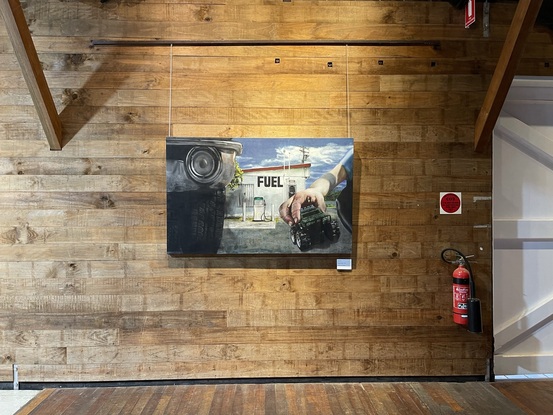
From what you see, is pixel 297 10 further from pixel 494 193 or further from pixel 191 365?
pixel 191 365

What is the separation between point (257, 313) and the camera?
3.25m

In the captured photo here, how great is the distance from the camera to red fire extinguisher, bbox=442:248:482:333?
10.1 feet

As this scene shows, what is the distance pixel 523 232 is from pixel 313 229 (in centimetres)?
190

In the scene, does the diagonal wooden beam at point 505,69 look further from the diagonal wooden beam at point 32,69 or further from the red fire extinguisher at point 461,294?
the diagonal wooden beam at point 32,69

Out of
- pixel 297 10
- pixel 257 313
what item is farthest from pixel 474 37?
pixel 257 313

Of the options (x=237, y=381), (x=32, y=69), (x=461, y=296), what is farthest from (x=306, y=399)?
(x=32, y=69)

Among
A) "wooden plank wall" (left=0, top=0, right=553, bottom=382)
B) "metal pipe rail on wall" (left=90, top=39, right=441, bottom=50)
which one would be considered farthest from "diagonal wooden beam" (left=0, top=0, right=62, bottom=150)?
"metal pipe rail on wall" (left=90, top=39, right=441, bottom=50)

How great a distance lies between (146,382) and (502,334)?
9.98 ft

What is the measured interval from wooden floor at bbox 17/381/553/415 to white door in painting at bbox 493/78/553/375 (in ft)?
1.11

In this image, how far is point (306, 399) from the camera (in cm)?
299

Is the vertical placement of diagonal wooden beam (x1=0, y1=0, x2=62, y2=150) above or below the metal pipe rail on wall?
below

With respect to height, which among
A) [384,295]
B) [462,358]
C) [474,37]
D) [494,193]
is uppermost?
[474,37]

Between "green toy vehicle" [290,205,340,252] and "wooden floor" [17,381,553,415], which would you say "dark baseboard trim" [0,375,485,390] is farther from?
"green toy vehicle" [290,205,340,252]

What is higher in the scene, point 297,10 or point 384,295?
point 297,10
